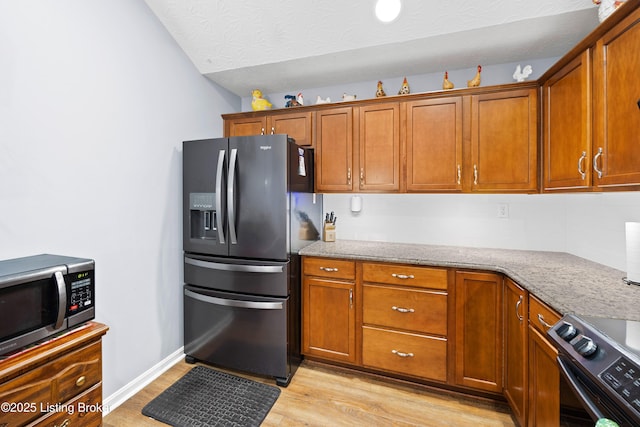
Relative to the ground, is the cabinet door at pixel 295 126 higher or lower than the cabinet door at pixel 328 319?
higher

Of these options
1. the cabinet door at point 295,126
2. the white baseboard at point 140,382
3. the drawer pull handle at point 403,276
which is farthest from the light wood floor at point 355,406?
the cabinet door at point 295,126

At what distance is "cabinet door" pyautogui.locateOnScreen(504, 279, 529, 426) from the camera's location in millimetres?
1483

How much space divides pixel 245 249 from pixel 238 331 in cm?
62

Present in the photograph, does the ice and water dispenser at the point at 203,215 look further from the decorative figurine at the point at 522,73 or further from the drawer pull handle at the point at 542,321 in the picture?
the decorative figurine at the point at 522,73

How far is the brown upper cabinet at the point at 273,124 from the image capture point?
2531 millimetres

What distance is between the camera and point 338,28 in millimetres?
2018

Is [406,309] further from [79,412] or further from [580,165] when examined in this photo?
[79,412]

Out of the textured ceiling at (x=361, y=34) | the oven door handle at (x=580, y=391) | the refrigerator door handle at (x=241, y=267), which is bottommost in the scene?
the oven door handle at (x=580, y=391)

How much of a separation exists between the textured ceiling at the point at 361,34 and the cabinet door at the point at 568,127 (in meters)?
0.39

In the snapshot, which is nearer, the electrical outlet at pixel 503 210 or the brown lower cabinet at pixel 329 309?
the brown lower cabinet at pixel 329 309

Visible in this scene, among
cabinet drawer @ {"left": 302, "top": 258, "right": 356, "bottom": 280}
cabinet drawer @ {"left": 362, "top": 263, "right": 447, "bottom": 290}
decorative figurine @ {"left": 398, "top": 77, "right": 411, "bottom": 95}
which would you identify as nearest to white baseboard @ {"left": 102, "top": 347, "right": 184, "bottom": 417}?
cabinet drawer @ {"left": 302, "top": 258, "right": 356, "bottom": 280}

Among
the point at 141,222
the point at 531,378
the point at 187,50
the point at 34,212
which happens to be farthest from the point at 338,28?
the point at 531,378

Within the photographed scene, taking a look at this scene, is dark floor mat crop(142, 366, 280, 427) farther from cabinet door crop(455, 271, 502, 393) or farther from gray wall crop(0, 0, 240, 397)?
cabinet door crop(455, 271, 502, 393)

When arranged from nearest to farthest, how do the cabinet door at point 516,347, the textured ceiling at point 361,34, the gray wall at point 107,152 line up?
the gray wall at point 107,152, the cabinet door at point 516,347, the textured ceiling at point 361,34
